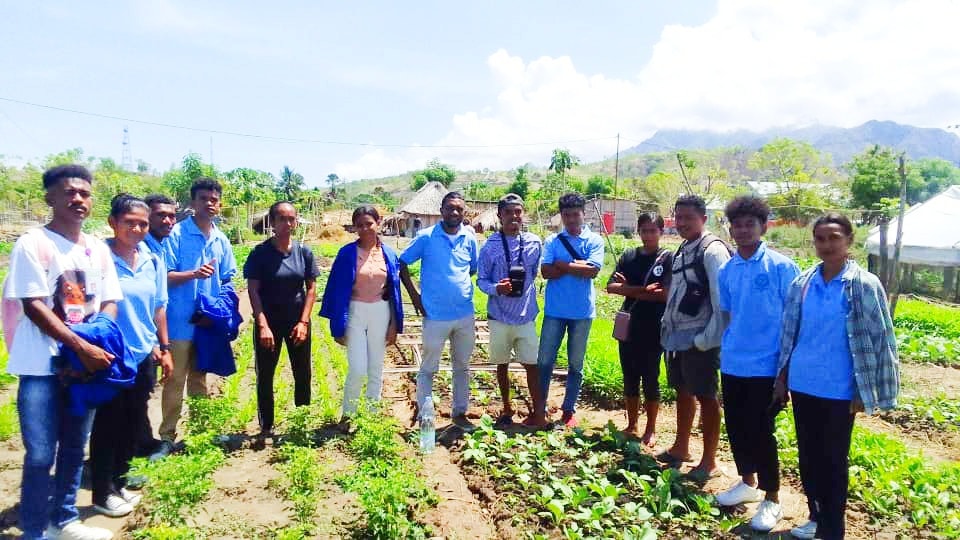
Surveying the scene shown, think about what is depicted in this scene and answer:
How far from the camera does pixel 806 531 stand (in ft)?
10.8

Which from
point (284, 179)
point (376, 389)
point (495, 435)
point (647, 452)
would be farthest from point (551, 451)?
point (284, 179)

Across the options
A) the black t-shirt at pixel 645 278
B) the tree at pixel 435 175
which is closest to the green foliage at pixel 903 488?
the black t-shirt at pixel 645 278

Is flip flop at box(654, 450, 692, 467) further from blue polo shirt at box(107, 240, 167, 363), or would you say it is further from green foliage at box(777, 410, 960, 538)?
blue polo shirt at box(107, 240, 167, 363)

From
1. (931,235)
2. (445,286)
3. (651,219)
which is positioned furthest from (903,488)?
(931,235)

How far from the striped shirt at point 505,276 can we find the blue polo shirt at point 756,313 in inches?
68.6

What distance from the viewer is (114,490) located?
3488mm

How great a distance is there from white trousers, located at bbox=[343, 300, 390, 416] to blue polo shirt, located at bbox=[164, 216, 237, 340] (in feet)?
3.64

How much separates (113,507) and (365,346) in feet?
6.45

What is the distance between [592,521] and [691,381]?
1304 millimetres

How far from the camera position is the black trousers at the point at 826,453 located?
3020mm

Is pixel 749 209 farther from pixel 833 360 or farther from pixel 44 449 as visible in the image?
pixel 44 449

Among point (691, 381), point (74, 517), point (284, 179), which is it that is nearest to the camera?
point (74, 517)

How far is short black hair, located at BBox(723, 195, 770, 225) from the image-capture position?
11.4 ft

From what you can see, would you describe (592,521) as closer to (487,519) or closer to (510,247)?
(487,519)
